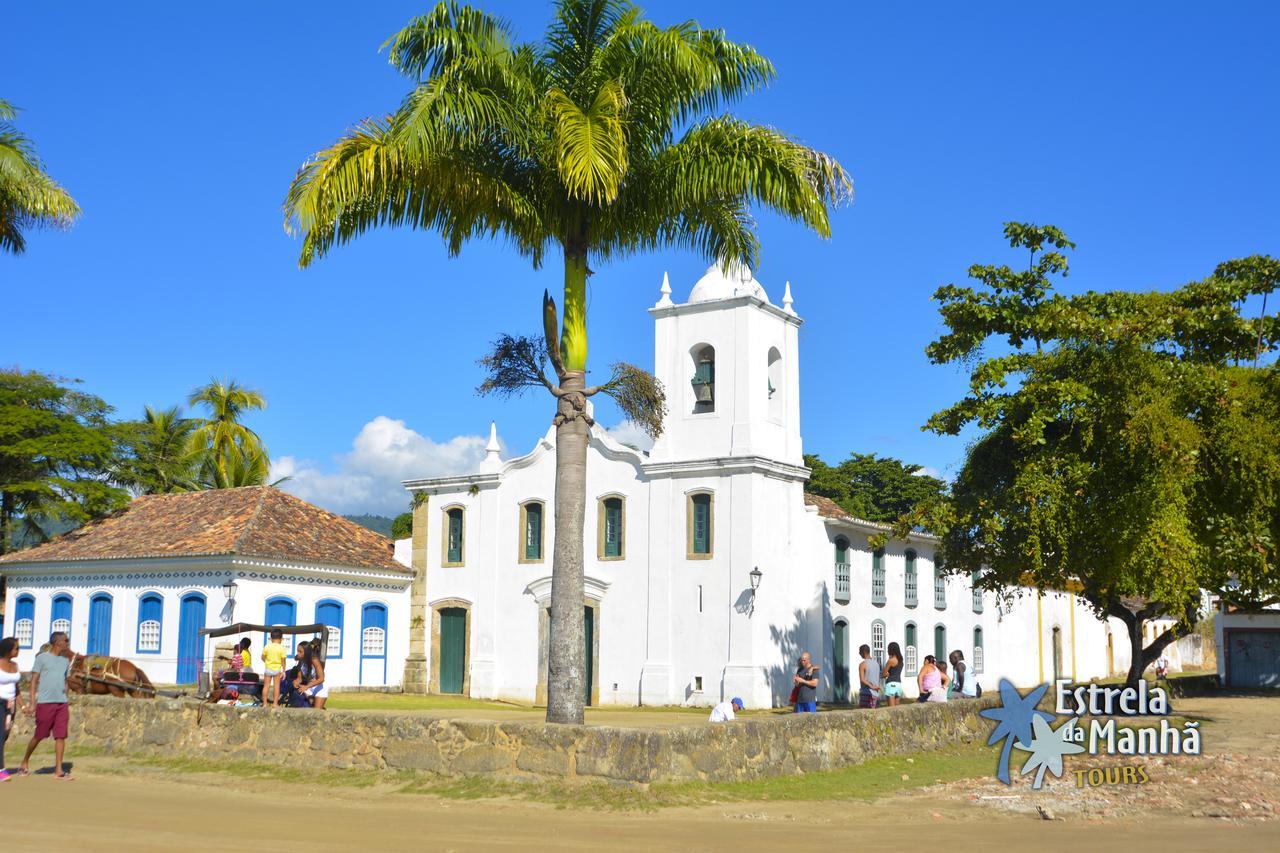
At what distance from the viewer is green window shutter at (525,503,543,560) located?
3058 centimetres

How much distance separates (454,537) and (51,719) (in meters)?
18.9

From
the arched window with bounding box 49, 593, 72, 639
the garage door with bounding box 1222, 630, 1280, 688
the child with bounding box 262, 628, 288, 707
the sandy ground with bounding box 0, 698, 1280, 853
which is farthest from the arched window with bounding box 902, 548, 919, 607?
the arched window with bounding box 49, 593, 72, 639

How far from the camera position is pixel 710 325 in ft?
95.1

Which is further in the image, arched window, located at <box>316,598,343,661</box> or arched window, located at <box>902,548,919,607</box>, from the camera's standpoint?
arched window, located at <box>902,548,919,607</box>

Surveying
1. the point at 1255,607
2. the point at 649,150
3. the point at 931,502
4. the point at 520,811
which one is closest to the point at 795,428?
the point at 931,502

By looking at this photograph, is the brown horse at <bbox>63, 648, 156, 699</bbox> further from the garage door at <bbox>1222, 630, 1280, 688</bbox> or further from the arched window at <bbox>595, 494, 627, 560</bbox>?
the garage door at <bbox>1222, 630, 1280, 688</bbox>

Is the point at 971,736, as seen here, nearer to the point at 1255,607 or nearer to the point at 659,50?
the point at 1255,607

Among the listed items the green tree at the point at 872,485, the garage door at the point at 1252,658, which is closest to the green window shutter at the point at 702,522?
the garage door at the point at 1252,658

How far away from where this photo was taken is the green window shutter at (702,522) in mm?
28000

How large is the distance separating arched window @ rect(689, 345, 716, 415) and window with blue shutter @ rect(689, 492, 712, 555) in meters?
2.10

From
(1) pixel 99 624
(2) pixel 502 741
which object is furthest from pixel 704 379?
(2) pixel 502 741

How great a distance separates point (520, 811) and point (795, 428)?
19.3m

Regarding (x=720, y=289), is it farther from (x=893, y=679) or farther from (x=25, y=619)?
(x=25, y=619)

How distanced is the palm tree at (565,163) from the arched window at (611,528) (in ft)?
48.6
